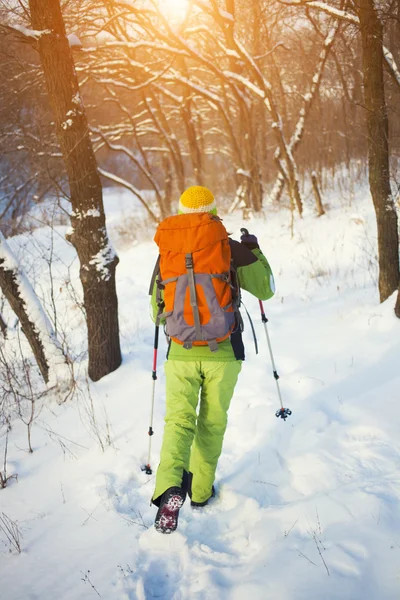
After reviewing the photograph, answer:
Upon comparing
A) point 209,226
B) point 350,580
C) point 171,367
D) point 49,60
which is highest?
point 49,60

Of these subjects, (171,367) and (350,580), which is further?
(171,367)

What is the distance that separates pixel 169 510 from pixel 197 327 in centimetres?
107

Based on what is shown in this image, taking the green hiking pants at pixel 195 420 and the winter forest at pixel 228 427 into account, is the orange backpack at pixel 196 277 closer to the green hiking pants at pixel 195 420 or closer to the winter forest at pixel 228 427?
the green hiking pants at pixel 195 420

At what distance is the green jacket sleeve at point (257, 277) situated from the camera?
8.71 feet

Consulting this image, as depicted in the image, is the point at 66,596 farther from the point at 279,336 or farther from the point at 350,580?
the point at 279,336

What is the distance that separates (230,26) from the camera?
8.92 m

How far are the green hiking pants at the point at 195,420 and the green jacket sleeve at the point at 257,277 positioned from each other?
1.72 feet

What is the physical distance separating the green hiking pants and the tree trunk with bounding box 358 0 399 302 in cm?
352

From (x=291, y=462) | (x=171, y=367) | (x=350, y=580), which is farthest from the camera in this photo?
(x=291, y=462)

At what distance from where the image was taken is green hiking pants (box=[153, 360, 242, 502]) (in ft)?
8.12

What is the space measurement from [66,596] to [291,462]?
1.72m

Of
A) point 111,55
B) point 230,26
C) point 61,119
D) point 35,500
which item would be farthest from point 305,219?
point 35,500

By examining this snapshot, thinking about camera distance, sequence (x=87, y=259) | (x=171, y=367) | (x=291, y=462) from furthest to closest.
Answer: (x=87, y=259) → (x=291, y=462) → (x=171, y=367)

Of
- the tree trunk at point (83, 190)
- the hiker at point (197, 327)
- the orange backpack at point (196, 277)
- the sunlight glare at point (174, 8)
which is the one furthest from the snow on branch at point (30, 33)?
the sunlight glare at point (174, 8)
